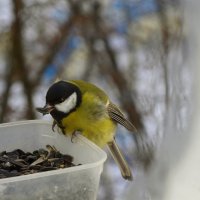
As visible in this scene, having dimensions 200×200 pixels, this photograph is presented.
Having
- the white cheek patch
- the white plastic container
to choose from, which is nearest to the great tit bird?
the white cheek patch

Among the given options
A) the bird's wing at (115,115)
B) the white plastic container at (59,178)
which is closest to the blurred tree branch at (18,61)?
the bird's wing at (115,115)

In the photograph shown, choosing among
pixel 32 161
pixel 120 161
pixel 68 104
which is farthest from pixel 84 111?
pixel 32 161

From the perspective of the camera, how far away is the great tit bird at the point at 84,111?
1771 mm

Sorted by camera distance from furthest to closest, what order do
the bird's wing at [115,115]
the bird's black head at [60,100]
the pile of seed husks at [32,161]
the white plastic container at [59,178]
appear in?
the bird's wing at [115,115]
the bird's black head at [60,100]
the pile of seed husks at [32,161]
the white plastic container at [59,178]

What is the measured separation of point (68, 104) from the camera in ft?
5.95

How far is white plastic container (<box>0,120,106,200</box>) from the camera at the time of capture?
1.11m

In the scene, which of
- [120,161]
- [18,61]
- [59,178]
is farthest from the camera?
[18,61]

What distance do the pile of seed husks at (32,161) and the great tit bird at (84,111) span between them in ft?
0.69

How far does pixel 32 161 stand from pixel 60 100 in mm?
416

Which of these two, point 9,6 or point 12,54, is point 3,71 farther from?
point 9,6

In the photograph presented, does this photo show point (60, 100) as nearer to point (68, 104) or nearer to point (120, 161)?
point (68, 104)

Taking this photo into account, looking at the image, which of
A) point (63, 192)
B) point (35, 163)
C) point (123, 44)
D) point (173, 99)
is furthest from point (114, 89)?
point (173, 99)

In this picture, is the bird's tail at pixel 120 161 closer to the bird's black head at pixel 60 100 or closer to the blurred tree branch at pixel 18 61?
the bird's black head at pixel 60 100

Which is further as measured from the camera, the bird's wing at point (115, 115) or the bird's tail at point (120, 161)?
the bird's tail at point (120, 161)
